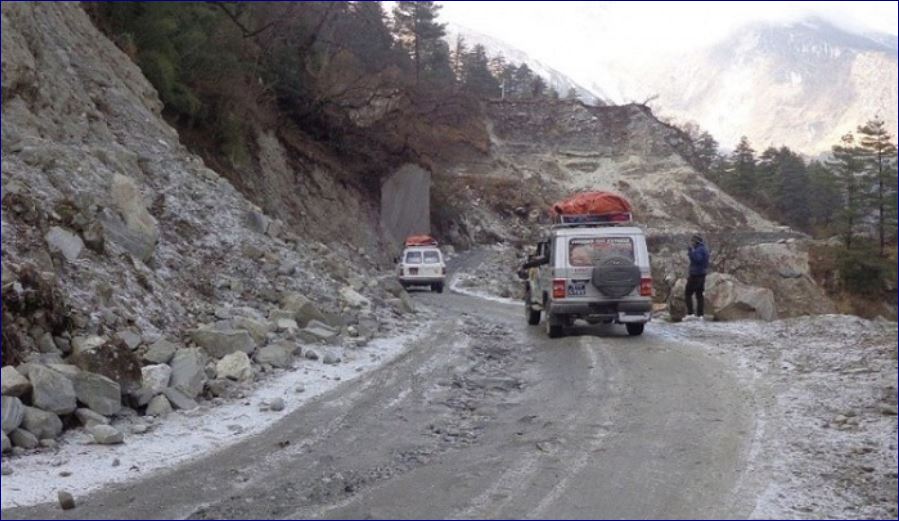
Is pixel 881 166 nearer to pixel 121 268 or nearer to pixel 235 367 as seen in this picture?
pixel 235 367

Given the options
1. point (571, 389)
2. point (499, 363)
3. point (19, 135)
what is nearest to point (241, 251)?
point (19, 135)

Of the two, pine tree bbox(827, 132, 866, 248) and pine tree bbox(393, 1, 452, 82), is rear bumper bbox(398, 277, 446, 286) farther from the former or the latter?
pine tree bbox(393, 1, 452, 82)

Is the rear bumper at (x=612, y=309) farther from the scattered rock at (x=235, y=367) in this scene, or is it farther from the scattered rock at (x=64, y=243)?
the scattered rock at (x=64, y=243)

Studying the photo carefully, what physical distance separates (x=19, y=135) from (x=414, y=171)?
3494 cm

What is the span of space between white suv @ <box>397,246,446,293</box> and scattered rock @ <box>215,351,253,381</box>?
19427mm

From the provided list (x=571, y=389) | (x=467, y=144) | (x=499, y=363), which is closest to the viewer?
(x=571, y=389)

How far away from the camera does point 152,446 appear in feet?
22.9

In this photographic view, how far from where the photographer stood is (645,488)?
5.61 metres

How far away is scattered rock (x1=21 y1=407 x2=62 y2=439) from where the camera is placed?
6746mm

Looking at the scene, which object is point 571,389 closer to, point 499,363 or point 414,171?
point 499,363

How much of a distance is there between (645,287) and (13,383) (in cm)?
1010

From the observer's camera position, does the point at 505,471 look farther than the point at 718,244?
No

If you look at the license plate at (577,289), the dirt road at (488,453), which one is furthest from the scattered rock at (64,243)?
the license plate at (577,289)

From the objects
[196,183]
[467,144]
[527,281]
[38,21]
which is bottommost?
[527,281]
